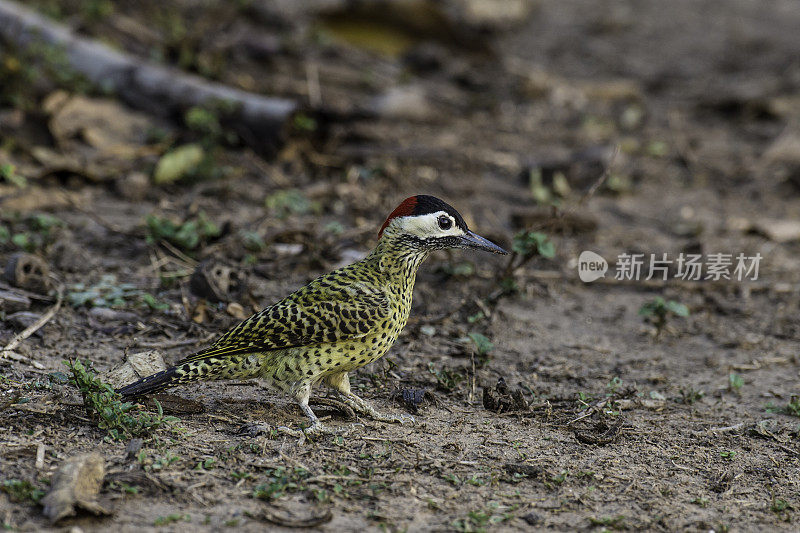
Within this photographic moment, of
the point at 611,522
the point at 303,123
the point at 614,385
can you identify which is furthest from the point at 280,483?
the point at 303,123

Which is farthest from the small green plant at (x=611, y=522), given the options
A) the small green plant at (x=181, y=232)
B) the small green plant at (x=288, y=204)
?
the small green plant at (x=288, y=204)

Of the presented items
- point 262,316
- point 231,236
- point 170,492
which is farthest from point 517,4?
point 170,492

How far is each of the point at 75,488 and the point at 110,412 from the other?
28.6 inches

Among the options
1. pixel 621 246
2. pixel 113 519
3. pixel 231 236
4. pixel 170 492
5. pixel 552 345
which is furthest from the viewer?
pixel 621 246

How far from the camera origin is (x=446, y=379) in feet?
17.1

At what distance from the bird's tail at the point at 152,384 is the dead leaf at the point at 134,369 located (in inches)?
12.1

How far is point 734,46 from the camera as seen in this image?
47.1 ft

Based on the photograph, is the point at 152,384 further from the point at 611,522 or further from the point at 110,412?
the point at 611,522

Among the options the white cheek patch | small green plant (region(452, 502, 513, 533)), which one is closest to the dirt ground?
small green plant (region(452, 502, 513, 533))

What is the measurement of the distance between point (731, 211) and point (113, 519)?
24.4 ft

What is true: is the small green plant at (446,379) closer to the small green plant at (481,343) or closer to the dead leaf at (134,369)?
the small green plant at (481,343)

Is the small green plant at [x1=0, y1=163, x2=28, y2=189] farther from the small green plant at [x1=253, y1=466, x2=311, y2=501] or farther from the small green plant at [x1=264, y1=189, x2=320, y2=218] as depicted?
the small green plant at [x1=253, y1=466, x2=311, y2=501]

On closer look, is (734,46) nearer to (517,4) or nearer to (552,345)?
(517,4)

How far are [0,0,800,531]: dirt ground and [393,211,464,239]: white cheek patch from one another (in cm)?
97
